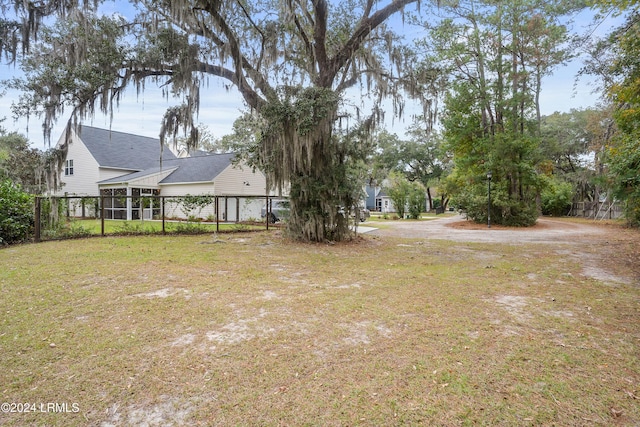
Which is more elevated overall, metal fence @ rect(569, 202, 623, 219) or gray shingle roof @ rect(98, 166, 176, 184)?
gray shingle roof @ rect(98, 166, 176, 184)

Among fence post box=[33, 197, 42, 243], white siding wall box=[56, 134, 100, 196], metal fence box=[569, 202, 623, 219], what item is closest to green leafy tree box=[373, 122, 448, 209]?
metal fence box=[569, 202, 623, 219]

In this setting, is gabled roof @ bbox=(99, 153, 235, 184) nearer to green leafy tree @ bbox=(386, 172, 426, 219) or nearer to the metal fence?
green leafy tree @ bbox=(386, 172, 426, 219)

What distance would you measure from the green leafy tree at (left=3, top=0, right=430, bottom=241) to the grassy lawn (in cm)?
362

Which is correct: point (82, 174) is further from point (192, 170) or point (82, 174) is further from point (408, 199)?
point (408, 199)

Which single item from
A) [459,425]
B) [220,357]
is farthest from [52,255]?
[459,425]

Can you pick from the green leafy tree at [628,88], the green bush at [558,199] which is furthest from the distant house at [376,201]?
the green leafy tree at [628,88]

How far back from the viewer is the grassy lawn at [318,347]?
1.79 m

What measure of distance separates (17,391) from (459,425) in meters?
2.53

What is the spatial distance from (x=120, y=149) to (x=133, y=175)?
378 cm

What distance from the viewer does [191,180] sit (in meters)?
17.4

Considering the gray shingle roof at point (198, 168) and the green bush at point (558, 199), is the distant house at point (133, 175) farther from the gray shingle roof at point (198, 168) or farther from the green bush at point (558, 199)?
the green bush at point (558, 199)

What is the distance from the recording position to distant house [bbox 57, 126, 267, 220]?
1711 centimetres

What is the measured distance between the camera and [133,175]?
1848 centimetres

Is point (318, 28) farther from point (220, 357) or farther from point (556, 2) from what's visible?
point (556, 2)
